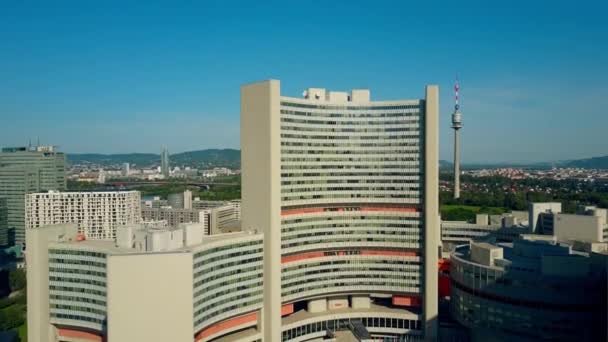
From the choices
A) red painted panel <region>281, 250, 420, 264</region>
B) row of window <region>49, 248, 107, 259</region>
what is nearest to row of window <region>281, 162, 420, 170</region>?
red painted panel <region>281, 250, 420, 264</region>

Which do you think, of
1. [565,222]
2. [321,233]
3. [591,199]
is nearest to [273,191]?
[321,233]

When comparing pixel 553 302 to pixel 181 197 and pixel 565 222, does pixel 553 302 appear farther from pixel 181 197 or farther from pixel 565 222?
pixel 181 197

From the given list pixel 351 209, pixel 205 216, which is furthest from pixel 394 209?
pixel 205 216

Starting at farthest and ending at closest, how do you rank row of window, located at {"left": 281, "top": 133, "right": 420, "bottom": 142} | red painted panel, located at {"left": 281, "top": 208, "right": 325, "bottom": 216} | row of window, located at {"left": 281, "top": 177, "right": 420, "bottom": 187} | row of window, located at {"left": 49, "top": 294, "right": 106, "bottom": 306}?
row of window, located at {"left": 281, "top": 133, "right": 420, "bottom": 142}, row of window, located at {"left": 281, "top": 177, "right": 420, "bottom": 187}, red painted panel, located at {"left": 281, "top": 208, "right": 325, "bottom": 216}, row of window, located at {"left": 49, "top": 294, "right": 106, "bottom": 306}

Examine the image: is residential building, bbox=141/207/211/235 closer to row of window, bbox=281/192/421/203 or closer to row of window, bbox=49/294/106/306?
row of window, bbox=281/192/421/203

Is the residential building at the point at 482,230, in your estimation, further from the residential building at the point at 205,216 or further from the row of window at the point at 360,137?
the residential building at the point at 205,216

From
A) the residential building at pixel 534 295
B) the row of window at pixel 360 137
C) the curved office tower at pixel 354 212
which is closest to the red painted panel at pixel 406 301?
the curved office tower at pixel 354 212

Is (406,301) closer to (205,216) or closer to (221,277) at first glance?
(221,277)

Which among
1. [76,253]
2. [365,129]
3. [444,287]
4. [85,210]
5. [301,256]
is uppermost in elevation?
[365,129]
